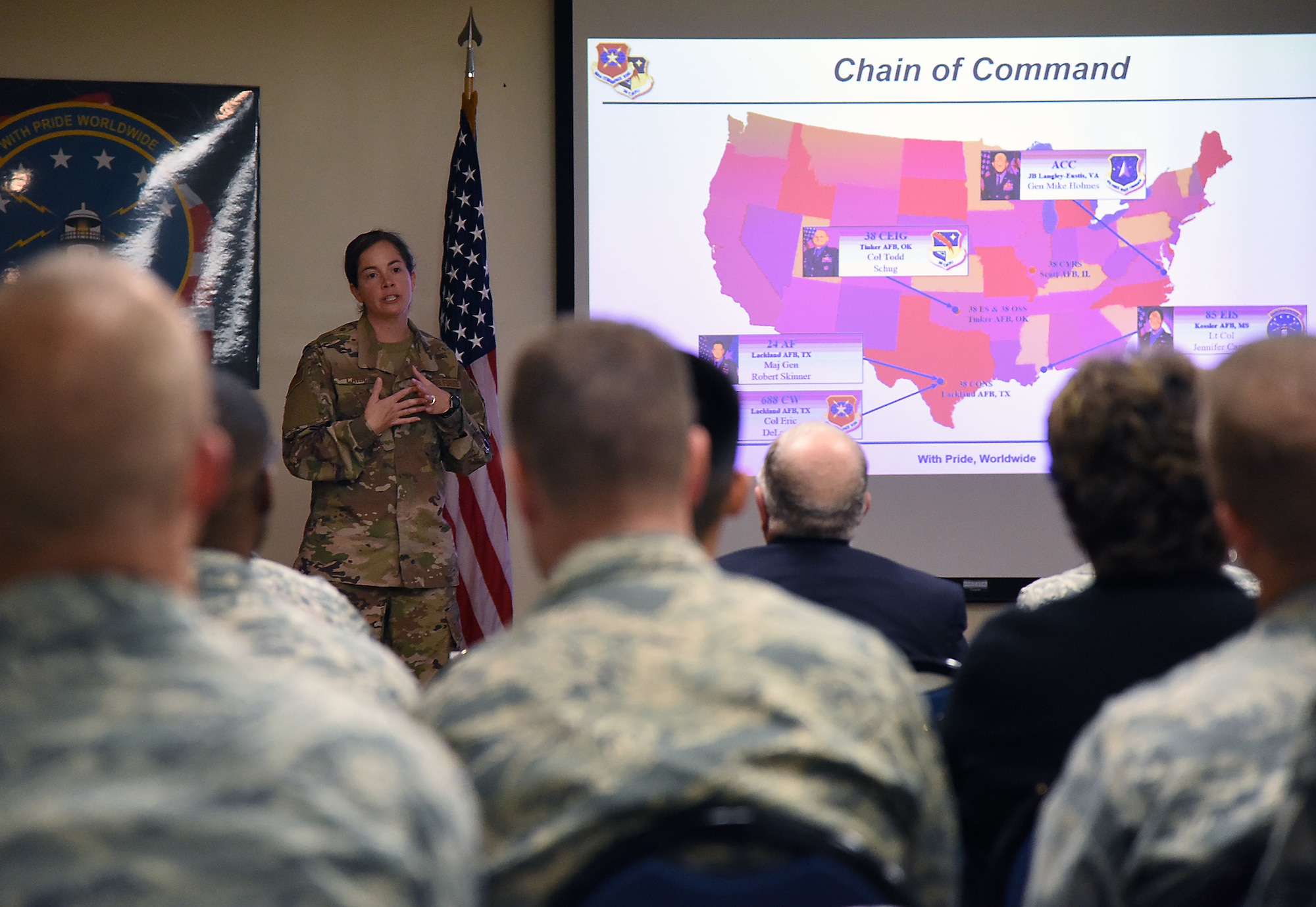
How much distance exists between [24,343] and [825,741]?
660mm

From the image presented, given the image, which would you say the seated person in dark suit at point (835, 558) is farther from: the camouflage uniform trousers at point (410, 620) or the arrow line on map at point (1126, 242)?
the arrow line on map at point (1126, 242)

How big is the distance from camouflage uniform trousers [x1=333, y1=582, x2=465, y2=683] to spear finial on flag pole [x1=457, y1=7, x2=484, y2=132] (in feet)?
5.75

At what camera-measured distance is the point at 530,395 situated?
3.77 feet

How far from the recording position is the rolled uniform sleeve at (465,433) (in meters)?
3.98

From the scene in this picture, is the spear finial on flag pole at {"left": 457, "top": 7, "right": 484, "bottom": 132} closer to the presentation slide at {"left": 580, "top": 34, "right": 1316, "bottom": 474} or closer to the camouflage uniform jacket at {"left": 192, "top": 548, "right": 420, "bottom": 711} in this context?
the presentation slide at {"left": 580, "top": 34, "right": 1316, "bottom": 474}

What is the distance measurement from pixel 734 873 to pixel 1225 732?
409 mm

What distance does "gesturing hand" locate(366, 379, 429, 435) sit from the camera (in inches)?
151

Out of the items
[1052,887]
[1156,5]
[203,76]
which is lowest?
[1052,887]

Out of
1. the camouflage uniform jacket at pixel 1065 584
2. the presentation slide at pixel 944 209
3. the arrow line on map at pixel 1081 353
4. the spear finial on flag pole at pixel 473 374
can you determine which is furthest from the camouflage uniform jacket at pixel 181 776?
the arrow line on map at pixel 1081 353

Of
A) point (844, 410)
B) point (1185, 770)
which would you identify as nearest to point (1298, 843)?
point (1185, 770)

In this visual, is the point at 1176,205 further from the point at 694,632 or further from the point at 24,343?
the point at 24,343

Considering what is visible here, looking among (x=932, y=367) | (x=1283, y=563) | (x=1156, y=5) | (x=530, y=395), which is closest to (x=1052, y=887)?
(x=1283, y=563)

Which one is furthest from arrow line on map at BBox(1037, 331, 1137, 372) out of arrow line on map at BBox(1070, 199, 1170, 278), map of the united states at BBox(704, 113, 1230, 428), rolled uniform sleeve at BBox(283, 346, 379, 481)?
rolled uniform sleeve at BBox(283, 346, 379, 481)

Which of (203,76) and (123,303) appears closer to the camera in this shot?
(123,303)
